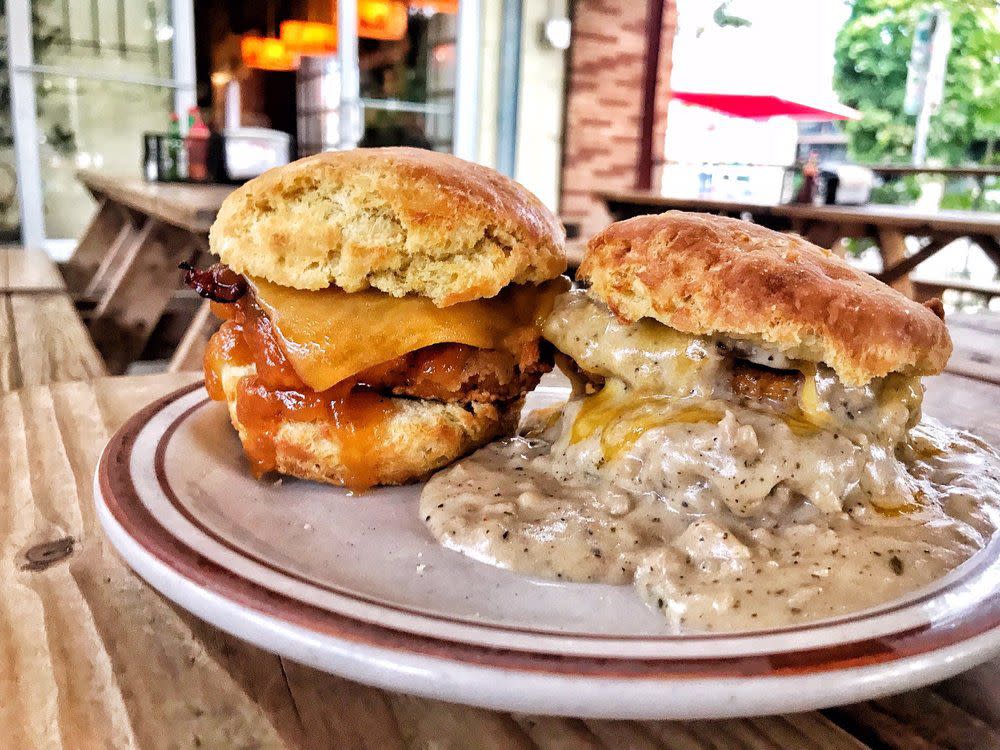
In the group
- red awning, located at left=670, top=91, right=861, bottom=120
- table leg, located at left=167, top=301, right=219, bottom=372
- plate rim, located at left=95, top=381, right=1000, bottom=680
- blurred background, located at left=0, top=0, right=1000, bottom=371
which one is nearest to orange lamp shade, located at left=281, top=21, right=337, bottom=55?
blurred background, located at left=0, top=0, right=1000, bottom=371

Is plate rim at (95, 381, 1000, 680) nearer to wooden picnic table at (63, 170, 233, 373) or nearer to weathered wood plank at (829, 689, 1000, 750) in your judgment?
weathered wood plank at (829, 689, 1000, 750)

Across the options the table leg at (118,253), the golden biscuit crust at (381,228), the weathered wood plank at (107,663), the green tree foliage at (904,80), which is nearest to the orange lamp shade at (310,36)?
the table leg at (118,253)

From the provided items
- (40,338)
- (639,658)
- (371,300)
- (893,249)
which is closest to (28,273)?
(40,338)

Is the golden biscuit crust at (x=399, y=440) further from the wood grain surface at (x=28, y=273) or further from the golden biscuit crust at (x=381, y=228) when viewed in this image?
the wood grain surface at (x=28, y=273)

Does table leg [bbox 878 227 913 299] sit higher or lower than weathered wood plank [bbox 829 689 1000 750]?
lower

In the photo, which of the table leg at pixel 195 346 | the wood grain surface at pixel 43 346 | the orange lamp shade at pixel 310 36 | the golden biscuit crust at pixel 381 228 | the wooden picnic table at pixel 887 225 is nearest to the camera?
the golden biscuit crust at pixel 381 228

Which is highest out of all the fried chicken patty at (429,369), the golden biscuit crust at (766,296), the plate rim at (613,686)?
the golden biscuit crust at (766,296)
